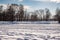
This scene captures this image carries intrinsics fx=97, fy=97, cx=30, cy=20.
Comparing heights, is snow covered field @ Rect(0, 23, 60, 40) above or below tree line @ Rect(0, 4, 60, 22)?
below

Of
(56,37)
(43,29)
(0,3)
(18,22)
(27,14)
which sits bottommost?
(56,37)

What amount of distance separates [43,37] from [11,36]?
1.45ft

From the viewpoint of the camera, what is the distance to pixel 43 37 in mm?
1339

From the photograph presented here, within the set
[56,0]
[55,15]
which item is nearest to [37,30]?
[55,15]

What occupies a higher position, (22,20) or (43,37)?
(22,20)

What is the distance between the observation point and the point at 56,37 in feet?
4.45

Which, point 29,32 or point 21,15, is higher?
point 21,15

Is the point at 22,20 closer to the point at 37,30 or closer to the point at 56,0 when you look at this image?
the point at 37,30

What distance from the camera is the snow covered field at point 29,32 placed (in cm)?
133

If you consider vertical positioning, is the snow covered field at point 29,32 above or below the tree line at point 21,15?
below

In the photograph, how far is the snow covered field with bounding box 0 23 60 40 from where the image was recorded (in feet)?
4.36

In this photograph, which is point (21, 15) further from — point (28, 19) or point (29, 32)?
point (29, 32)

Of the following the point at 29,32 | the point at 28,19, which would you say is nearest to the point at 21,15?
the point at 28,19

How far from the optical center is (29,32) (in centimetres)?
136
